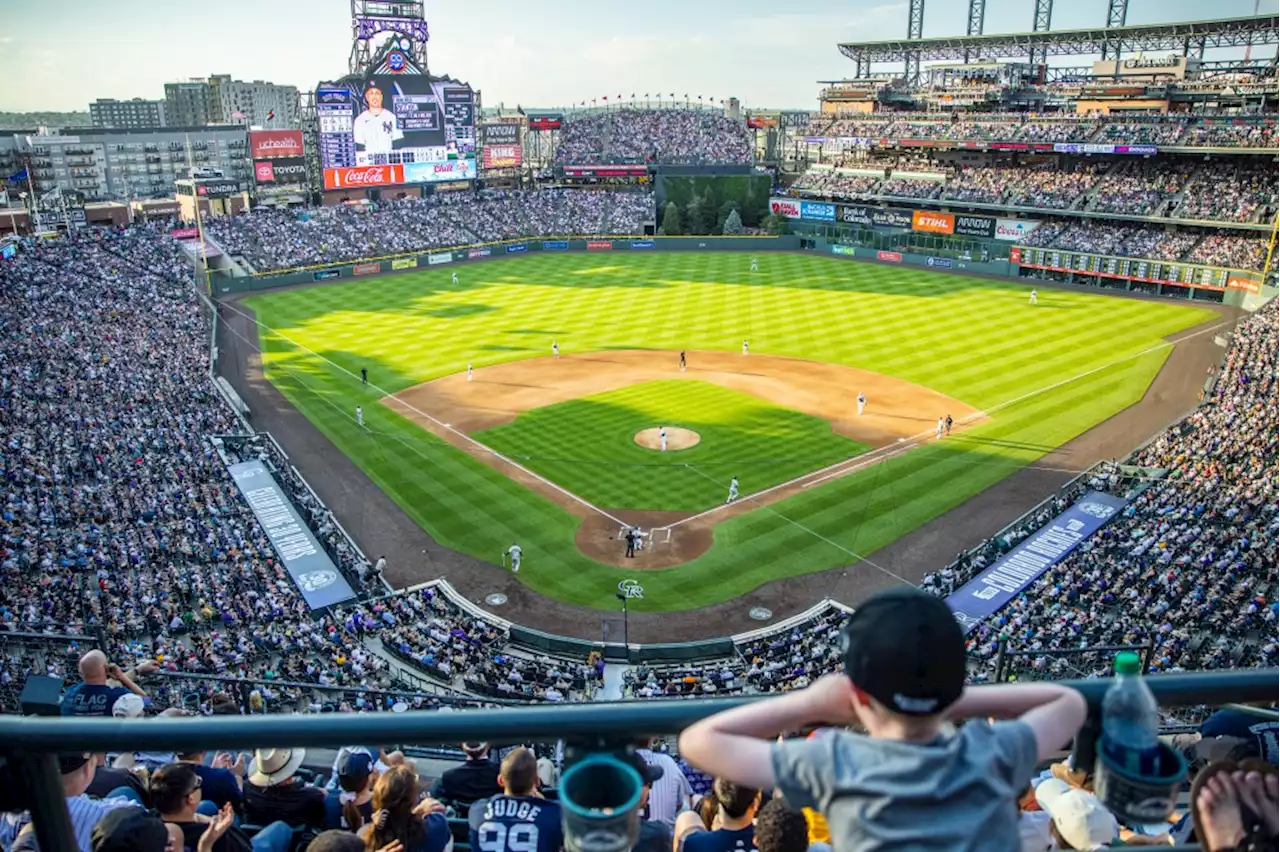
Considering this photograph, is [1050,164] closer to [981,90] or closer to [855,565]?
[981,90]

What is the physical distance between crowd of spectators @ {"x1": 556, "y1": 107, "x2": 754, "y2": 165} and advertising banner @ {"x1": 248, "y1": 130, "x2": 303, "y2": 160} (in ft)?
85.8

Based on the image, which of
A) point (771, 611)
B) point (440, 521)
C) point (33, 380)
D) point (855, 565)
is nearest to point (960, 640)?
point (771, 611)

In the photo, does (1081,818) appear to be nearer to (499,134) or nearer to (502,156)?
(499,134)

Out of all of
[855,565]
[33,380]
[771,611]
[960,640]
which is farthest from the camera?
[33,380]

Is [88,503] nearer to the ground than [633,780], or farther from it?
nearer to the ground

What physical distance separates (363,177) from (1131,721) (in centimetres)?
8342

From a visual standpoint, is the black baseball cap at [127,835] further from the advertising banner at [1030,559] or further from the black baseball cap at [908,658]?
the advertising banner at [1030,559]

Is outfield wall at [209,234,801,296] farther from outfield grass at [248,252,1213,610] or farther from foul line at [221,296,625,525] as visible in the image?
foul line at [221,296,625,525]

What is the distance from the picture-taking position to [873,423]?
3847cm

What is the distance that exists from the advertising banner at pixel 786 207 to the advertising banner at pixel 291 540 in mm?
63440

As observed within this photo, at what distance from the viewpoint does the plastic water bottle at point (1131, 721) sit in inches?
102

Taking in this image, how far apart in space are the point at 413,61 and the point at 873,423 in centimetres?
5971

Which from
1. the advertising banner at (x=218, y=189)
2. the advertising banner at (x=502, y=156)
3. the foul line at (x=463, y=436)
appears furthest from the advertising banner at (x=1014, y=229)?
the advertising banner at (x=218, y=189)

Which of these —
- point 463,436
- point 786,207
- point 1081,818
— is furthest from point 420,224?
point 1081,818
